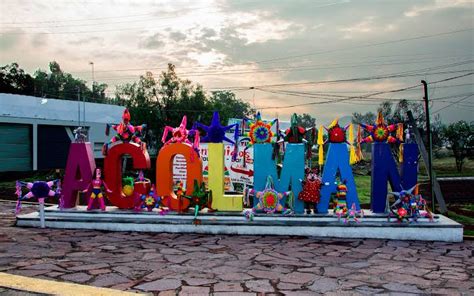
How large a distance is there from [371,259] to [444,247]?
2011mm

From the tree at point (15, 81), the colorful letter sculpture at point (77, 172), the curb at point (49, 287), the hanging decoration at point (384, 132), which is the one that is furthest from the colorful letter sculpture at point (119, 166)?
the tree at point (15, 81)

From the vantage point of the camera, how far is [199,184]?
10109 millimetres

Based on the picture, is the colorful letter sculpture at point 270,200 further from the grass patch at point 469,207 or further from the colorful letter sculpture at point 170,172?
the grass patch at point 469,207

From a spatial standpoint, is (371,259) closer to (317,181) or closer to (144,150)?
(317,181)

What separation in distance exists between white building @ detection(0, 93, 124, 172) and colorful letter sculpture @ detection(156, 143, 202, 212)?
23.4 meters

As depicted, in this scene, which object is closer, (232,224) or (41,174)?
(232,224)

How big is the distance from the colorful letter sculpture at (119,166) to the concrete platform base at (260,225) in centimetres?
39

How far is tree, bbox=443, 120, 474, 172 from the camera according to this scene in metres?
31.1

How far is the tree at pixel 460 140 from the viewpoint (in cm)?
3108

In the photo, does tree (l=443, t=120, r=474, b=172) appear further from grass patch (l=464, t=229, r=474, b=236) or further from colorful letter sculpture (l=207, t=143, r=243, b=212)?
colorful letter sculpture (l=207, t=143, r=243, b=212)

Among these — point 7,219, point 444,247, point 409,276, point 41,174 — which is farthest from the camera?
point 41,174

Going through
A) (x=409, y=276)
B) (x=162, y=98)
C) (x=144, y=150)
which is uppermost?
(x=162, y=98)

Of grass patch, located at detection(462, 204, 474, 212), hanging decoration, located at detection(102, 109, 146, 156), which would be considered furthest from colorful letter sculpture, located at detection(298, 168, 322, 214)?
grass patch, located at detection(462, 204, 474, 212)

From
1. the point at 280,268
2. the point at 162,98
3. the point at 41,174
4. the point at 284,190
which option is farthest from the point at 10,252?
the point at 162,98
